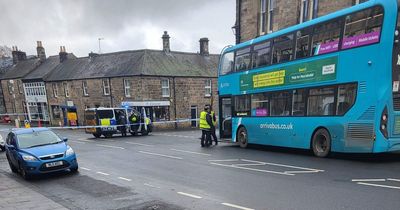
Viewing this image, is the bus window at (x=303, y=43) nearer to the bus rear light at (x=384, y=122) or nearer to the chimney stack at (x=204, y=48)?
the bus rear light at (x=384, y=122)

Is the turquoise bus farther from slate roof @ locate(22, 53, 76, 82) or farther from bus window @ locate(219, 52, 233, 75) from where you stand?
slate roof @ locate(22, 53, 76, 82)

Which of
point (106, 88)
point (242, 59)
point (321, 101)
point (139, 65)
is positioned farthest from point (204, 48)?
point (321, 101)

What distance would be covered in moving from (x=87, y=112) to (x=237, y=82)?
46.8 ft

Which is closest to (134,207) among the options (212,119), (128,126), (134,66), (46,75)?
(212,119)

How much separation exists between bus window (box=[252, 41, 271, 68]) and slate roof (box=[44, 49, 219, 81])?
67.6 feet

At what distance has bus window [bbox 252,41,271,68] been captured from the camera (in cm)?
1178

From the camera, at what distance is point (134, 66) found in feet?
107

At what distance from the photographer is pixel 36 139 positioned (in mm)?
10141

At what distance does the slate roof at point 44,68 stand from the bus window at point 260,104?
39.2 meters

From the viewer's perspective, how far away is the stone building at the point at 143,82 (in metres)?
32.1

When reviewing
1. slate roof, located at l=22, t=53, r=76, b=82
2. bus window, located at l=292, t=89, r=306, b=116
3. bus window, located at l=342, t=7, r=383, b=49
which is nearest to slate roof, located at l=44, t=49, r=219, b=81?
slate roof, located at l=22, t=53, r=76, b=82

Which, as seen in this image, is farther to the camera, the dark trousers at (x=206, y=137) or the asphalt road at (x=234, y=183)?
the dark trousers at (x=206, y=137)

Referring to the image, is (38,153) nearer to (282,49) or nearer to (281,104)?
(281,104)

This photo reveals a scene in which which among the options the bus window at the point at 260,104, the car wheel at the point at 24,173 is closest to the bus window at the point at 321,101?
the bus window at the point at 260,104
